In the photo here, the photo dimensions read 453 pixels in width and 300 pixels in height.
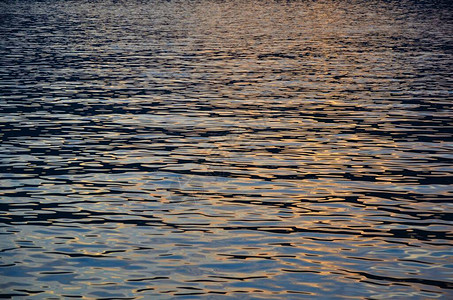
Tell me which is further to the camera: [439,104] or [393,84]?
[393,84]

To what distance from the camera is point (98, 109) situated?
31.8 metres

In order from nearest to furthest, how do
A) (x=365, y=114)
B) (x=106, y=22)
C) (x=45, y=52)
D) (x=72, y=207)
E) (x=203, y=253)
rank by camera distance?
(x=203, y=253) → (x=72, y=207) → (x=365, y=114) → (x=45, y=52) → (x=106, y=22)

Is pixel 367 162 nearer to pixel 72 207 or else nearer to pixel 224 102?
pixel 72 207

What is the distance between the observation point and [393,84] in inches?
1522

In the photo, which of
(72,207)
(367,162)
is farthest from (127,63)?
(72,207)

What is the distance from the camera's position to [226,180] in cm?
1983

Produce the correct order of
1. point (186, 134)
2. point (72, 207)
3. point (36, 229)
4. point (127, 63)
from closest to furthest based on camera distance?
point (36, 229)
point (72, 207)
point (186, 134)
point (127, 63)

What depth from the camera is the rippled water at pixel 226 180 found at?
1328 centimetres

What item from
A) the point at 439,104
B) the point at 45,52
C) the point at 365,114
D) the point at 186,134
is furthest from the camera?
the point at 45,52

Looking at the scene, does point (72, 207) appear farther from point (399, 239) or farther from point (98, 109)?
point (98, 109)

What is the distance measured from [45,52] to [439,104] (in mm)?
31264

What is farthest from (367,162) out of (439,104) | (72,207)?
(439,104)

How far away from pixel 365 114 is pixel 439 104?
12.9ft

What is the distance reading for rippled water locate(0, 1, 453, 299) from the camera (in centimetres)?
1328
